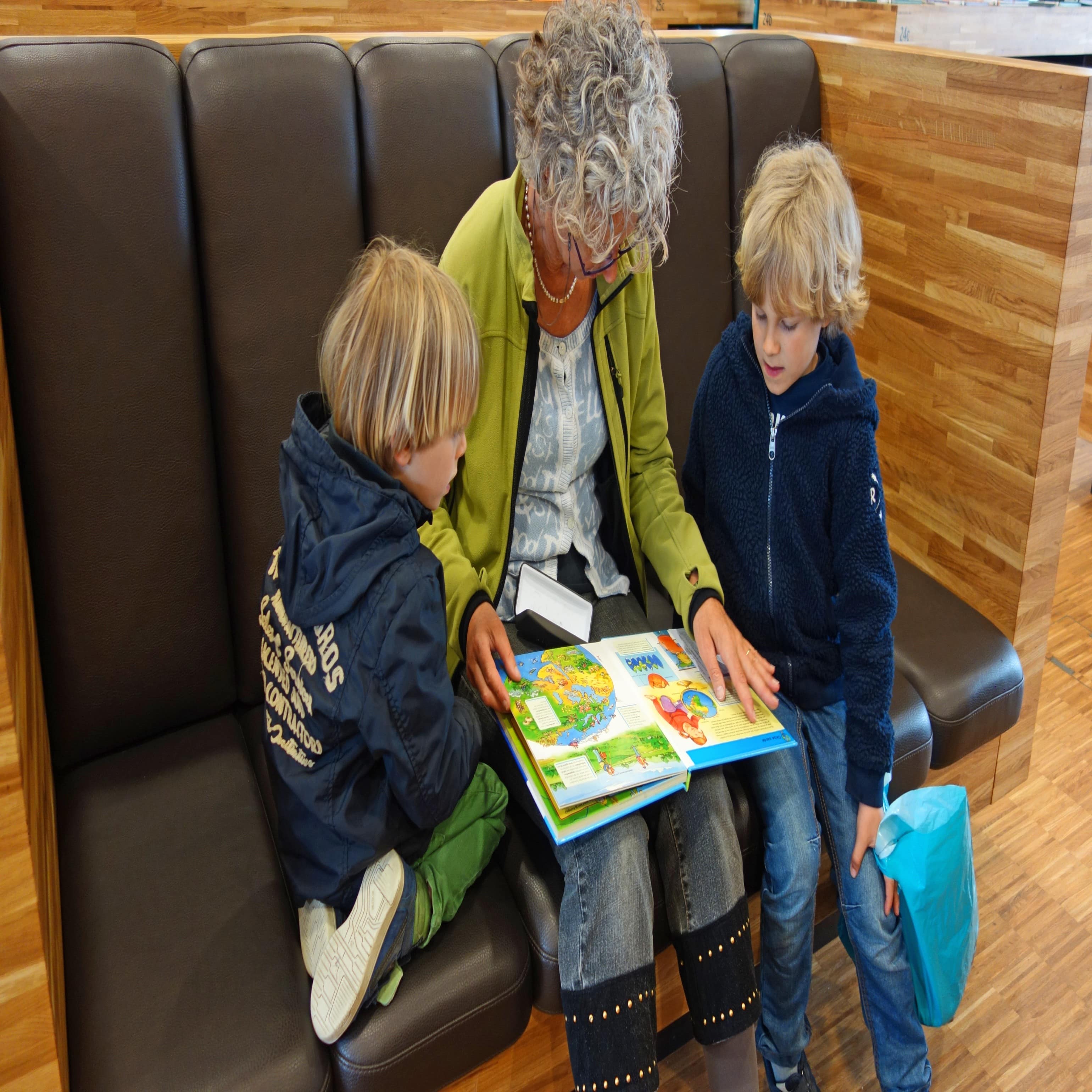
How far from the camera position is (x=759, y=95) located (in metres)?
1.72

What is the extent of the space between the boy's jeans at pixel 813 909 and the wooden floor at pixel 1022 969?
137 millimetres

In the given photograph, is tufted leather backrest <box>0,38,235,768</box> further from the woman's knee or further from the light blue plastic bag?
the light blue plastic bag

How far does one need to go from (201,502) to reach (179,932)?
0.57 m

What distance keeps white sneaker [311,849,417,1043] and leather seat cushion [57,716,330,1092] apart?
0.05 m

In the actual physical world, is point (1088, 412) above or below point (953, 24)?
below

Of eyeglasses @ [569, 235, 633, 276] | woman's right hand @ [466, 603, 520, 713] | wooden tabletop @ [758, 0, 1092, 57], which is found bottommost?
woman's right hand @ [466, 603, 520, 713]

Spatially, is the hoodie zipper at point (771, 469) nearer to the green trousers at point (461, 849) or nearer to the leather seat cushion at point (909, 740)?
the leather seat cushion at point (909, 740)

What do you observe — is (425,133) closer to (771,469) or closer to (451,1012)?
(771,469)

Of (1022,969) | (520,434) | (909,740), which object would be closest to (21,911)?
(520,434)

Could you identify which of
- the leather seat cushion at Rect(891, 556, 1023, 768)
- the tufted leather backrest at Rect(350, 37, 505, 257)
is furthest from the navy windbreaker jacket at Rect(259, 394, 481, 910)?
the leather seat cushion at Rect(891, 556, 1023, 768)

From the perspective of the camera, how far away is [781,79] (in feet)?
5.74

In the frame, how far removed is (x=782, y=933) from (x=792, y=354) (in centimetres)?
75

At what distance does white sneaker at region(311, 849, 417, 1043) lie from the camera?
3.32 feet

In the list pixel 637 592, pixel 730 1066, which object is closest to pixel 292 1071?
pixel 730 1066
